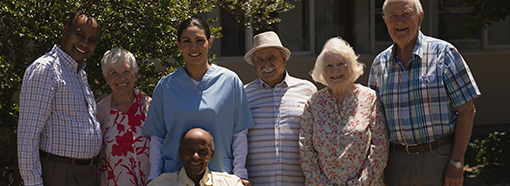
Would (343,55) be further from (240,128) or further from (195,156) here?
(195,156)

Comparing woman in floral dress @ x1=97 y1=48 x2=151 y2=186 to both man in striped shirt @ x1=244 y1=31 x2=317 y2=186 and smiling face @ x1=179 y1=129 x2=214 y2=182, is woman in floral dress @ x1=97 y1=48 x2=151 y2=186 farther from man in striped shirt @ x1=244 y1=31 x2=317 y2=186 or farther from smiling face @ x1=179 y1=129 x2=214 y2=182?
man in striped shirt @ x1=244 y1=31 x2=317 y2=186

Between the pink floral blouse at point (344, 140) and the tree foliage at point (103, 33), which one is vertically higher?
the tree foliage at point (103, 33)

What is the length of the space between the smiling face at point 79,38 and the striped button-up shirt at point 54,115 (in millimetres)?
62

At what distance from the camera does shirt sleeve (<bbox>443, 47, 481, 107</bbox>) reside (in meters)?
3.53

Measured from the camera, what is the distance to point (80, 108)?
3.64 meters

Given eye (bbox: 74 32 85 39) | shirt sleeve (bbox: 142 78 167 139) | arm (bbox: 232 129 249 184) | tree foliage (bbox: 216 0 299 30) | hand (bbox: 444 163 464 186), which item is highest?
tree foliage (bbox: 216 0 299 30)

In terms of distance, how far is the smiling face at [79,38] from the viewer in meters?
3.72

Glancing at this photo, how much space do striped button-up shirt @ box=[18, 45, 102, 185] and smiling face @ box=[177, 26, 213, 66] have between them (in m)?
0.79

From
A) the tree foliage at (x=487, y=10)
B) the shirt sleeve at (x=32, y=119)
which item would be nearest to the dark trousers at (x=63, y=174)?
the shirt sleeve at (x=32, y=119)

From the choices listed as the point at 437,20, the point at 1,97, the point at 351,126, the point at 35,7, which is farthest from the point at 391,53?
the point at 437,20

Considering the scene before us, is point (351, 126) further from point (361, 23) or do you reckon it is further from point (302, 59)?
point (361, 23)

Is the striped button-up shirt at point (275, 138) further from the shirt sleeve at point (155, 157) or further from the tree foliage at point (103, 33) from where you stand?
the tree foliage at point (103, 33)

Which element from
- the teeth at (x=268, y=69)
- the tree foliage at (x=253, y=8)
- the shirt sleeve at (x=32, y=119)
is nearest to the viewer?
the shirt sleeve at (x=32, y=119)

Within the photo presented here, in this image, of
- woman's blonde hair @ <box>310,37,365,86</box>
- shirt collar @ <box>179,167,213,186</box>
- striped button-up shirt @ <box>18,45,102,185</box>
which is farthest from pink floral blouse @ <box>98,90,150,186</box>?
woman's blonde hair @ <box>310,37,365,86</box>
